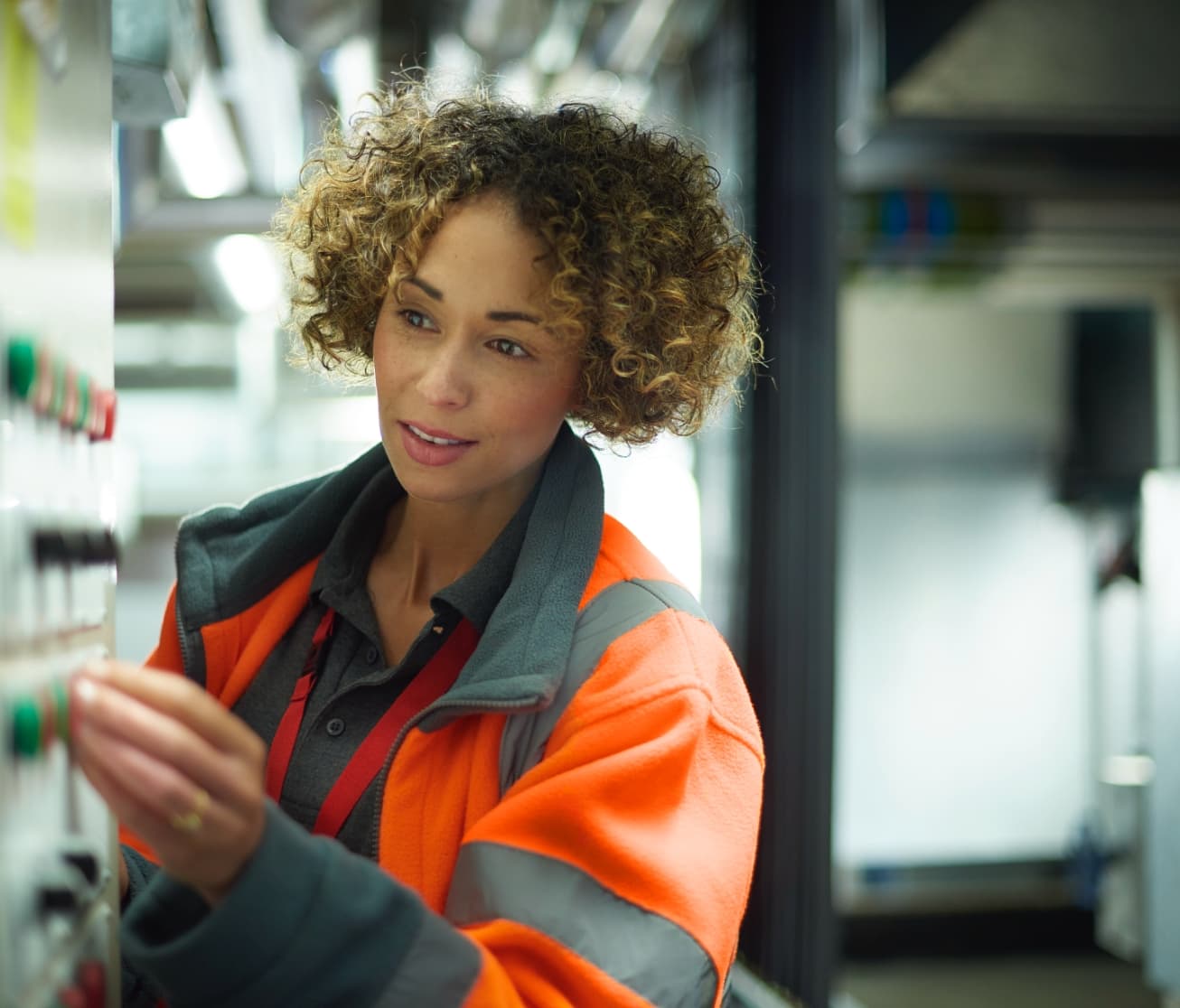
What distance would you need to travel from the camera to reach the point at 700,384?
113cm

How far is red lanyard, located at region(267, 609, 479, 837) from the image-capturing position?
100 cm

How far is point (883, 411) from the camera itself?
465cm

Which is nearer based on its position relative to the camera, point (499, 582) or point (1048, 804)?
point (499, 582)

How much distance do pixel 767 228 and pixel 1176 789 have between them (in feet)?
6.62

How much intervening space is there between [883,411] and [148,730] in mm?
4262

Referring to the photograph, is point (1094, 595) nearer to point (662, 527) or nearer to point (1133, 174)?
point (1133, 174)

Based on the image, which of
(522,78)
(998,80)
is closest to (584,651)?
(998,80)

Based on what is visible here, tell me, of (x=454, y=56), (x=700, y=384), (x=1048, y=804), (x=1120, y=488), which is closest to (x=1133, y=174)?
(x=1120, y=488)

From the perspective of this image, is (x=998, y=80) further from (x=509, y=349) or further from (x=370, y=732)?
(x=370, y=732)

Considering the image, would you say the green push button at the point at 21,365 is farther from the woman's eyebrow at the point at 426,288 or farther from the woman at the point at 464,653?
the woman's eyebrow at the point at 426,288

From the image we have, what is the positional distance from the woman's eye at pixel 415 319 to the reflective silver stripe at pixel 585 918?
0.42 meters

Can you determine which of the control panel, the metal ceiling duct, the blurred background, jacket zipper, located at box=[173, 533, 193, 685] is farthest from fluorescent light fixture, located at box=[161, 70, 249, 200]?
the control panel

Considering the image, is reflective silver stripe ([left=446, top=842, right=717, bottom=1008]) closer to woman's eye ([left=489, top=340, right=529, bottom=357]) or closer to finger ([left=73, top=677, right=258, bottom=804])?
finger ([left=73, top=677, right=258, bottom=804])

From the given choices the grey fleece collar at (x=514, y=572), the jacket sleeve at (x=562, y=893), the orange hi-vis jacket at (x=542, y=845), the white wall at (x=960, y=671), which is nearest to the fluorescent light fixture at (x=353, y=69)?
the grey fleece collar at (x=514, y=572)
